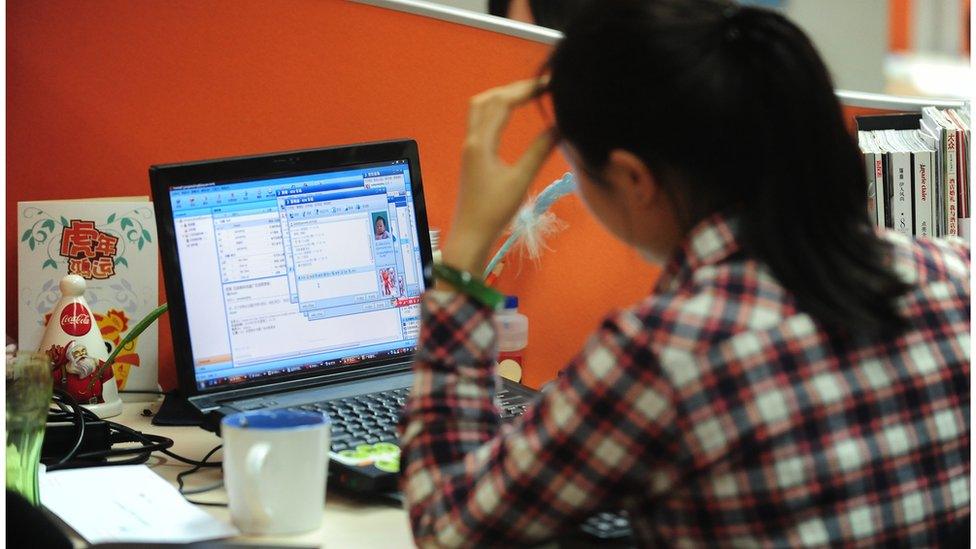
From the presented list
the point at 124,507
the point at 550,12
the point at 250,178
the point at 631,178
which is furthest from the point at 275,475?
the point at 550,12

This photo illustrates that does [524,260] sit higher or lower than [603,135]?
lower

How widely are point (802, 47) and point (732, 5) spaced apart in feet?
0.20

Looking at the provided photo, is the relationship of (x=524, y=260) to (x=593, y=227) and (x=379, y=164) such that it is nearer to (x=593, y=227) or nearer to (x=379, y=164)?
(x=593, y=227)

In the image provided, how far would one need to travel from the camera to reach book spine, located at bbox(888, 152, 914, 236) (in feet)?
5.66

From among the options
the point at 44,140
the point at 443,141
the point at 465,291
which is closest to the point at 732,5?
the point at 465,291

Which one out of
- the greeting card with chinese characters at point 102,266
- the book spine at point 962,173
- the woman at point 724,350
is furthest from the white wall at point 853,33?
the woman at point 724,350

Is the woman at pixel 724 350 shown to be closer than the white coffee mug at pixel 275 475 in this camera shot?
Yes

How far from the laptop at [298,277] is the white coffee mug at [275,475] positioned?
252 millimetres

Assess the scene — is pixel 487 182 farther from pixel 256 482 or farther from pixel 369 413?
pixel 369 413

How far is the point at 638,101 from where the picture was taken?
0.76 m

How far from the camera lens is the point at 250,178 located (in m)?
1.34

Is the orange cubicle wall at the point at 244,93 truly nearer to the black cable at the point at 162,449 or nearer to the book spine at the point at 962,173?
the black cable at the point at 162,449

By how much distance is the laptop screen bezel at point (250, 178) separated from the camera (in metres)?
1.29

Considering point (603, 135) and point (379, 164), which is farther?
point (379, 164)
